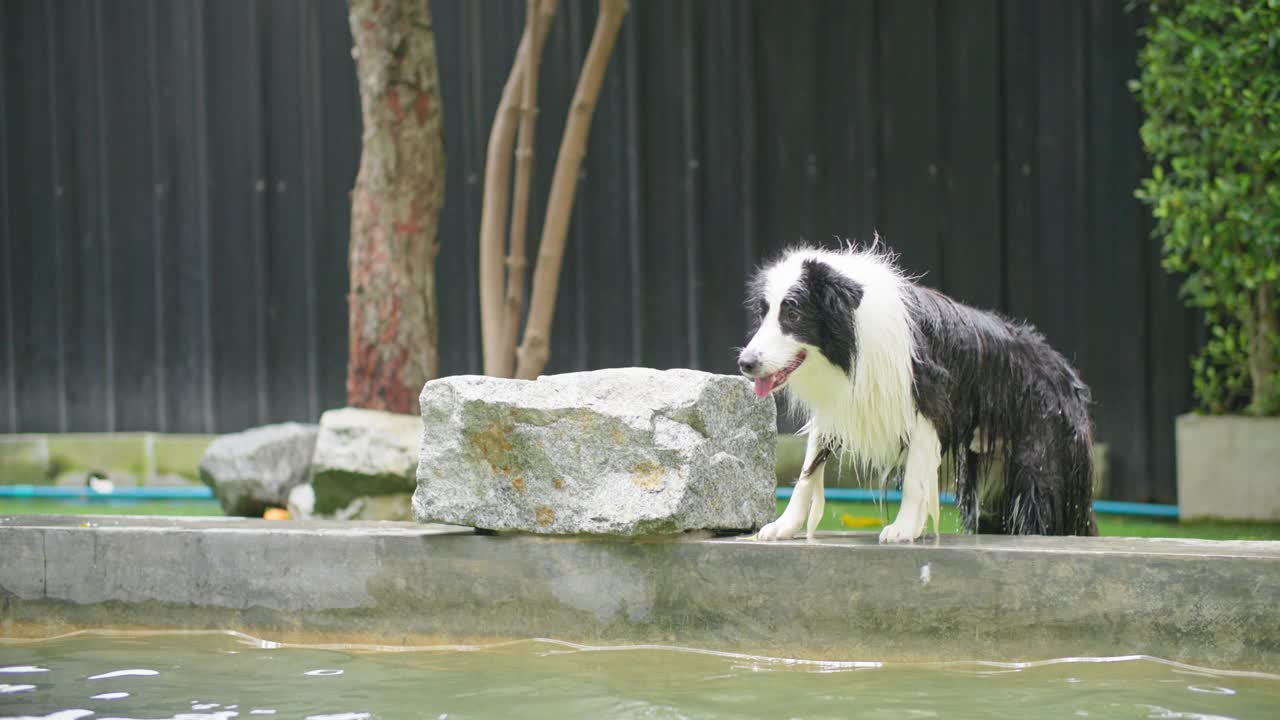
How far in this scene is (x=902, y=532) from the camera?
3.71m

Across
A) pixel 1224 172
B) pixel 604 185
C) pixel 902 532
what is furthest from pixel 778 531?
pixel 604 185

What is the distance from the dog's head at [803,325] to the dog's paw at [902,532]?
0.49 m

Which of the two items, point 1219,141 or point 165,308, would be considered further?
point 165,308

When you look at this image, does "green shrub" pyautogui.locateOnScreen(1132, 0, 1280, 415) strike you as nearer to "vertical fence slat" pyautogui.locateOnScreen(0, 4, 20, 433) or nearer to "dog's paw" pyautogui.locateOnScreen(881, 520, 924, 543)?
"dog's paw" pyautogui.locateOnScreen(881, 520, 924, 543)

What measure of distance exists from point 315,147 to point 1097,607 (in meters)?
6.17

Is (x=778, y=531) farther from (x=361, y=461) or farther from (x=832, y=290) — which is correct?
(x=361, y=461)

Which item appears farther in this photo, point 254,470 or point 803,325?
point 254,470

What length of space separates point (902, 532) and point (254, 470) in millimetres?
4082

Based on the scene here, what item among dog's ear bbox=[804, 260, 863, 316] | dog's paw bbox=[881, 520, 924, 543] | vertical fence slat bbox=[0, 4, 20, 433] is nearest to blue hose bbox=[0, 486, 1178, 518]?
vertical fence slat bbox=[0, 4, 20, 433]

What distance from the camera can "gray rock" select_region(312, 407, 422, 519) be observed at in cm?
600

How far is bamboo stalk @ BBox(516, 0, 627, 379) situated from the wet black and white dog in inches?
106

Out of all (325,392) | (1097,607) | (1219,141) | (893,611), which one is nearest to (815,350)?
(893,611)

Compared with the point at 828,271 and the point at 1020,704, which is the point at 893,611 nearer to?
the point at 1020,704

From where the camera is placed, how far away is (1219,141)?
6.00 m
